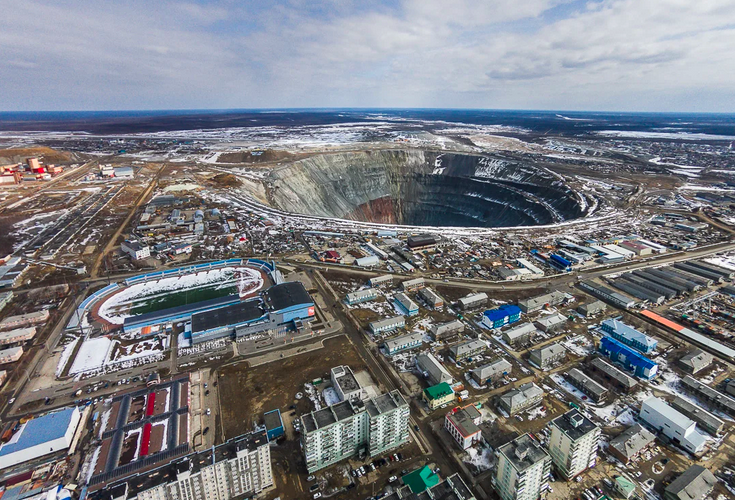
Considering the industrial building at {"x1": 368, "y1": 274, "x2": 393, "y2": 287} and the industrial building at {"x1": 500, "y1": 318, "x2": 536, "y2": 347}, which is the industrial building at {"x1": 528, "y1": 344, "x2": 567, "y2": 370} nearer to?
the industrial building at {"x1": 500, "y1": 318, "x2": 536, "y2": 347}

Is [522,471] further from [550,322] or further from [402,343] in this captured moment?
[550,322]

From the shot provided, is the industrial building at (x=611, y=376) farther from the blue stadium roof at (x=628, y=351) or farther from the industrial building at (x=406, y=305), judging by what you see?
the industrial building at (x=406, y=305)

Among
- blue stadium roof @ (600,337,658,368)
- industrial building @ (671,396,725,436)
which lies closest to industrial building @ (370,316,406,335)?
blue stadium roof @ (600,337,658,368)

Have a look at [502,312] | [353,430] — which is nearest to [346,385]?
[353,430]

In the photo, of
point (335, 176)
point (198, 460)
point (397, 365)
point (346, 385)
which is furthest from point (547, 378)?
point (335, 176)

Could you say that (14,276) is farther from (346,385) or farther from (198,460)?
(346,385)

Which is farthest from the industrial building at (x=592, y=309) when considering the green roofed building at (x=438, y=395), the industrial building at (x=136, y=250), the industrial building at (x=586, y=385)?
the industrial building at (x=136, y=250)

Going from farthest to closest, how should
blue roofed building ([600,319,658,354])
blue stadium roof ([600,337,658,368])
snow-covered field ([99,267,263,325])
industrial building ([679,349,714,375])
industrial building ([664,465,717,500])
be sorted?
snow-covered field ([99,267,263,325])
blue roofed building ([600,319,658,354])
industrial building ([679,349,714,375])
blue stadium roof ([600,337,658,368])
industrial building ([664,465,717,500])
